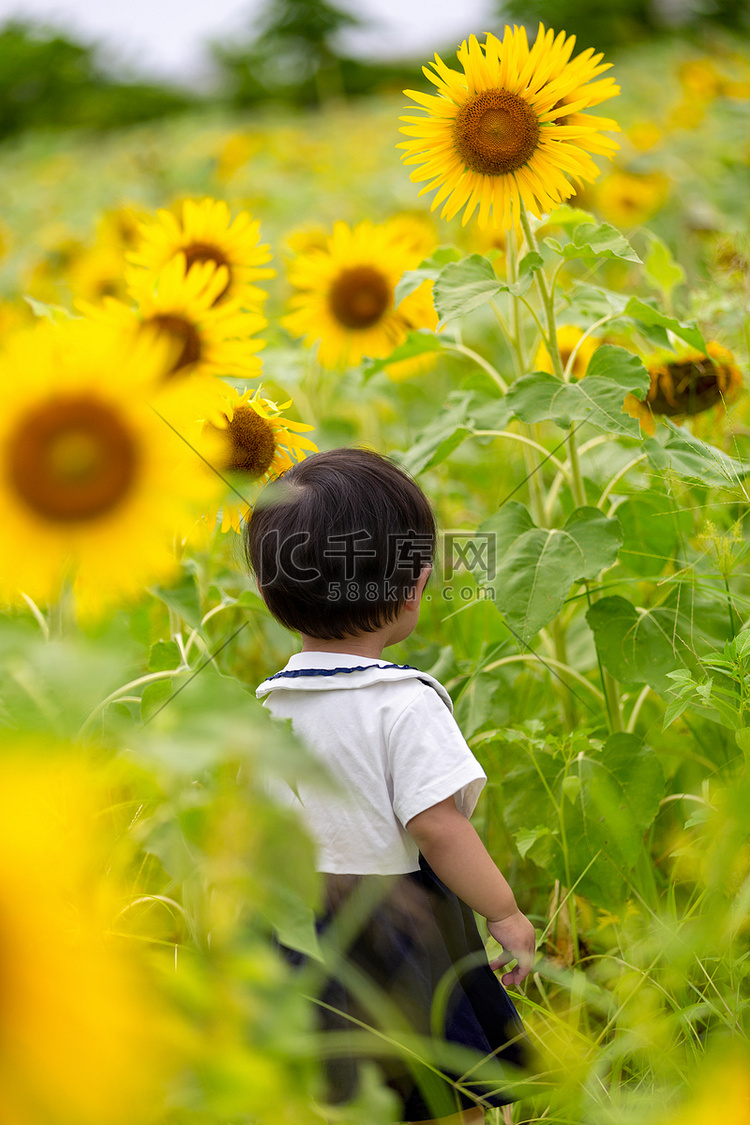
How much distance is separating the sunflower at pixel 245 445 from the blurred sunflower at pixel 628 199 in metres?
3.05

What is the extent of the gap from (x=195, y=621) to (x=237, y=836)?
822 mm

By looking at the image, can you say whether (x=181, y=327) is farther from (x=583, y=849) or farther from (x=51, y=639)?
(x=583, y=849)

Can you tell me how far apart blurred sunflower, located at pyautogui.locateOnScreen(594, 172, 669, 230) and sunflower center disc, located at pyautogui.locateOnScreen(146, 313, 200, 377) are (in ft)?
9.75

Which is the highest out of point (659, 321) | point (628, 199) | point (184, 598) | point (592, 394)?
point (628, 199)

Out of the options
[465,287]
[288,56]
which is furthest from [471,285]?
[288,56]

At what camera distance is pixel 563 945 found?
119cm

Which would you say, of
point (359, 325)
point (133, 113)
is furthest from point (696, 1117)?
point (133, 113)

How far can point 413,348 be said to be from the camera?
1475 millimetres

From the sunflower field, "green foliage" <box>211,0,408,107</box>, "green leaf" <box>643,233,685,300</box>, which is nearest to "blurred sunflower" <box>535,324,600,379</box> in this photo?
the sunflower field

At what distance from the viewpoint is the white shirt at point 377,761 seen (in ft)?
3.14

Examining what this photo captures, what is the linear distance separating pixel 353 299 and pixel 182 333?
0.68 meters

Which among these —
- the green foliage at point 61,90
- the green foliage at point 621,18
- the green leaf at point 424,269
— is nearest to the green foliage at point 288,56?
the green foliage at point 61,90

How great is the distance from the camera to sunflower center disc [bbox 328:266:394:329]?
185 cm

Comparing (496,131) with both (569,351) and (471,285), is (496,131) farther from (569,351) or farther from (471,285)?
(569,351)
